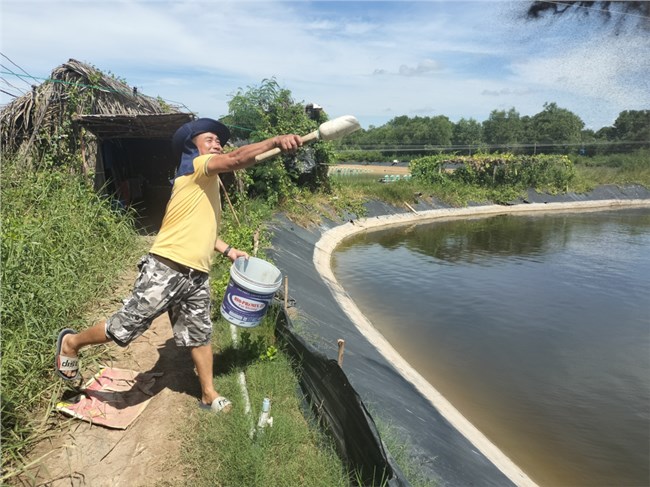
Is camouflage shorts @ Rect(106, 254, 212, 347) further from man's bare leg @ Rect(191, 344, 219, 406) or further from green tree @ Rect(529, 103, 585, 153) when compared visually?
green tree @ Rect(529, 103, 585, 153)

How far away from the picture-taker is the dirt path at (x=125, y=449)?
8.18ft

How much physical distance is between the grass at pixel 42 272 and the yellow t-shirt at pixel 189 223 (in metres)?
1.38

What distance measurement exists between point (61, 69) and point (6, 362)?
631 centimetres

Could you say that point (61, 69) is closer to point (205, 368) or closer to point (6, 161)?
point (6, 161)

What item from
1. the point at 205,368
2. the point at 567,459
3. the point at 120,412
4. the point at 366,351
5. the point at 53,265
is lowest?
the point at 567,459

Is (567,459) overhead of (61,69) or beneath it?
beneath

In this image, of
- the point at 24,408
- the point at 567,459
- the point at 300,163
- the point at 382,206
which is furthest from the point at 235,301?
the point at 382,206

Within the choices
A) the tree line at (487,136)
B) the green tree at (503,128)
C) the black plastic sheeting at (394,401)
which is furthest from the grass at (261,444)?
the green tree at (503,128)

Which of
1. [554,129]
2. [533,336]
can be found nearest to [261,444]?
[533,336]

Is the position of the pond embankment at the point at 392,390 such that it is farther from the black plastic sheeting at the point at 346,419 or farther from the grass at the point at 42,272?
the grass at the point at 42,272

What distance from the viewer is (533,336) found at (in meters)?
7.20

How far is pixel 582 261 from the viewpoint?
1252 centimetres

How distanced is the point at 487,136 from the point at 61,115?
187 ft

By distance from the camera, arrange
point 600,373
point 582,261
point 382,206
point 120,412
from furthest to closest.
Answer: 1. point 382,206
2. point 582,261
3. point 600,373
4. point 120,412
